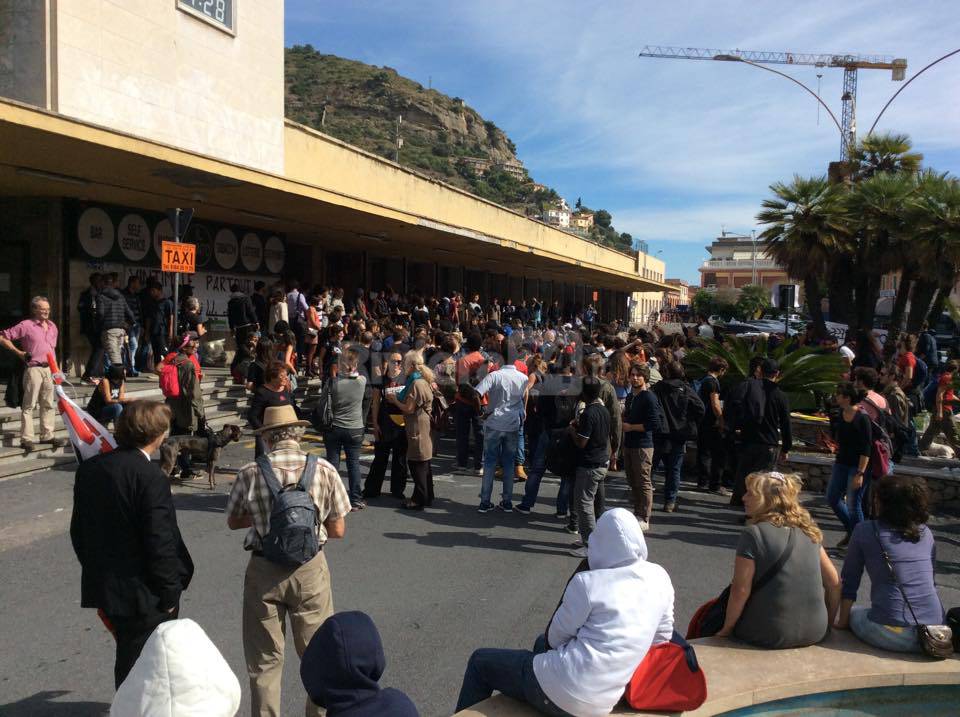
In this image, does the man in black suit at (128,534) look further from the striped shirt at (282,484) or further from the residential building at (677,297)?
the residential building at (677,297)

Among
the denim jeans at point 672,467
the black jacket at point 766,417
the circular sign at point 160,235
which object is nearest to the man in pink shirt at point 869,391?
the black jacket at point 766,417

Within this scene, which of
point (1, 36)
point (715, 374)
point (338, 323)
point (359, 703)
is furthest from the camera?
point (338, 323)

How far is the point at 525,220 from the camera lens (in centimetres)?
2988

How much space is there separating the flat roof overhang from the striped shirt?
6.57 m

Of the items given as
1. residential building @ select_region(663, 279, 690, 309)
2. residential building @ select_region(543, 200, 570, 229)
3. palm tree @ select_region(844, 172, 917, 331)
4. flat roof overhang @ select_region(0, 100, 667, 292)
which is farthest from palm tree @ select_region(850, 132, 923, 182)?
residential building @ select_region(543, 200, 570, 229)

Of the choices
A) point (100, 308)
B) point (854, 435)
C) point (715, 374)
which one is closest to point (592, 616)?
point (854, 435)

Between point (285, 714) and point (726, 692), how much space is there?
2.36m

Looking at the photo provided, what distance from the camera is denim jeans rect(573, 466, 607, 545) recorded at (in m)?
7.21

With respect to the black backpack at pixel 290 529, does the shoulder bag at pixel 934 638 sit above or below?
below

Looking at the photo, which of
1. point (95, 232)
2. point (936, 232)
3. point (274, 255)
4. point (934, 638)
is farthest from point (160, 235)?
point (936, 232)

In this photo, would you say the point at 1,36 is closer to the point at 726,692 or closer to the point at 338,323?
the point at 338,323

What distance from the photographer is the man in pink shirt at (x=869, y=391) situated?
303 inches

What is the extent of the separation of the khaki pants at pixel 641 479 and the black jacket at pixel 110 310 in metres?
8.53

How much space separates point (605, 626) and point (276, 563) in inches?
66.3
